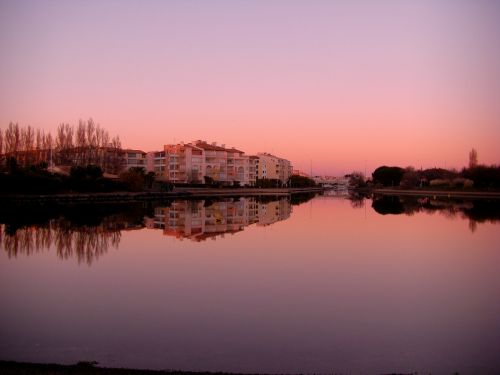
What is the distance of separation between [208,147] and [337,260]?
6497 centimetres

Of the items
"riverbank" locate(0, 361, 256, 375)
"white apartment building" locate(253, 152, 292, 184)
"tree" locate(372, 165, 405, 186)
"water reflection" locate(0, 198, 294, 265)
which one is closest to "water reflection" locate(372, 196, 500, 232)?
"water reflection" locate(0, 198, 294, 265)

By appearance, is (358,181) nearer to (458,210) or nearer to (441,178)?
(441,178)

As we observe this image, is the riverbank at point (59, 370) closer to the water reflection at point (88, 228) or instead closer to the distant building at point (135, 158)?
the water reflection at point (88, 228)

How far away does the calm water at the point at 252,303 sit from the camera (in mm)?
6059

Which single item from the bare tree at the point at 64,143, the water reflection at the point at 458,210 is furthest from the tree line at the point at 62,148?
the water reflection at the point at 458,210

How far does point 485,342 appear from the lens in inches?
261

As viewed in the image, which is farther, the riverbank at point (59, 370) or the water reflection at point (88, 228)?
the water reflection at point (88, 228)

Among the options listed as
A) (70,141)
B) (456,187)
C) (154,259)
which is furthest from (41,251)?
(456,187)

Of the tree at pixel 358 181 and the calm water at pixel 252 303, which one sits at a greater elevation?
the tree at pixel 358 181

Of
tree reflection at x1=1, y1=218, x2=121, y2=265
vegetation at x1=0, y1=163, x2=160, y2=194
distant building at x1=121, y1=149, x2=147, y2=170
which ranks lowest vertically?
tree reflection at x1=1, y1=218, x2=121, y2=265

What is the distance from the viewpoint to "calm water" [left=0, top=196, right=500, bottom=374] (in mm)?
6059

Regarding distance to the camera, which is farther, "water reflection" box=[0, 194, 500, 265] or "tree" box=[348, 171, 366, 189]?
"tree" box=[348, 171, 366, 189]

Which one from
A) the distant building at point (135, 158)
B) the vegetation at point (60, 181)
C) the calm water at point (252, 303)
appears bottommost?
the calm water at point (252, 303)

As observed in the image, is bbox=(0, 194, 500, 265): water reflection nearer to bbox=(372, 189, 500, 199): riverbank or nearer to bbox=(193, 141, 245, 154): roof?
bbox=(372, 189, 500, 199): riverbank
